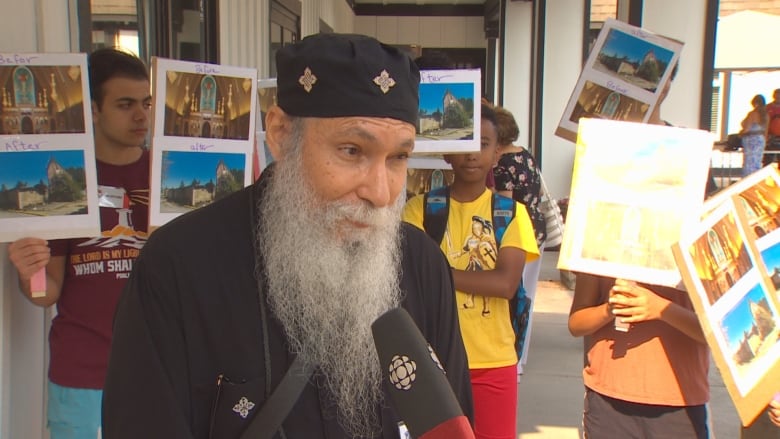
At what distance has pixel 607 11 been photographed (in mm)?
12969

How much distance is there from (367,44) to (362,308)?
551 mm

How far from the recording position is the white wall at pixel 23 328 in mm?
2730

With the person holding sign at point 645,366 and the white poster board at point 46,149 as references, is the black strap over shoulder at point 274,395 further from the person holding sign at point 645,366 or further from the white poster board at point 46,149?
the person holding sign at point 645,366

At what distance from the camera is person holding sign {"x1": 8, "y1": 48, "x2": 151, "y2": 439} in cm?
264

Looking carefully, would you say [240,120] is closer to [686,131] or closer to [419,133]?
[419,133]

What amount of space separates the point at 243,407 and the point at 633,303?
1.66 meters

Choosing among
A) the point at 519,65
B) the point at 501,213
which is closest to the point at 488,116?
the point at 501,213

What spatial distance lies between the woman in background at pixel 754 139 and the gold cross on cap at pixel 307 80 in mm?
12713

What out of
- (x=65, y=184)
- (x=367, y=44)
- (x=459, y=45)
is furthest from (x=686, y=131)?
(x=459, y=45)

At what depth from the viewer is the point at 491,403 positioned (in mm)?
3168

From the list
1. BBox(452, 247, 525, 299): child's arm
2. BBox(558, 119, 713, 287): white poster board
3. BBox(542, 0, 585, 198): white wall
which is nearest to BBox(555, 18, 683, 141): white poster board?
BBox(452, 247, 525, 299): child's arm

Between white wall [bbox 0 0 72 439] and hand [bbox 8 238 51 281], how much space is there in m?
0.29

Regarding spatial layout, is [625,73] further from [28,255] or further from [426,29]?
[426,29]

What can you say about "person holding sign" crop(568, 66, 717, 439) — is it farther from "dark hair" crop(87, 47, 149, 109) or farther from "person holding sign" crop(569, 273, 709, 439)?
"dark hair" crop(87, 47, 149, 109)
